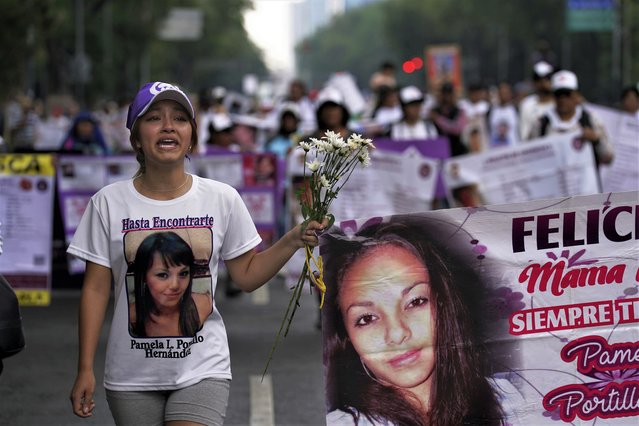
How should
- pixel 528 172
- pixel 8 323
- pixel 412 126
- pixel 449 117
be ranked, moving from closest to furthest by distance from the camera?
pixel 8 323 < pixel 528 172 < pixel 412 126 < pixel 449 117

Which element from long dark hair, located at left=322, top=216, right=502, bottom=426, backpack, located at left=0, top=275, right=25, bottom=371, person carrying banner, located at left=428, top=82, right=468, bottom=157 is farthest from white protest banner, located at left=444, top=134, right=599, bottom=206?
backpack, located at left=0, top=275, right=25, bottom=371

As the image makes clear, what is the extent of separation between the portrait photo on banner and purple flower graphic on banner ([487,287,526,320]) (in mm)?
1157

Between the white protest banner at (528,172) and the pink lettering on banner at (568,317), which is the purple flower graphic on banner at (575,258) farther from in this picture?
the white protest banner at (528,172)

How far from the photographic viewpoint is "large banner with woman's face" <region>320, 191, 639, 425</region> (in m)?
5.33

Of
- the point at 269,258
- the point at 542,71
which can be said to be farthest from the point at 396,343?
the point at 542,71

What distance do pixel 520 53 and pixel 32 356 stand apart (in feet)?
317

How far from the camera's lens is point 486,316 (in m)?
5.39

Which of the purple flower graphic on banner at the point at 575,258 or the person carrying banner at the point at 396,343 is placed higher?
the purple flower graphic on banner at the point at 575,258

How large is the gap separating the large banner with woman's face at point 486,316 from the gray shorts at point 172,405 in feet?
2.44

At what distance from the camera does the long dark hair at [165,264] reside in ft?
15.6

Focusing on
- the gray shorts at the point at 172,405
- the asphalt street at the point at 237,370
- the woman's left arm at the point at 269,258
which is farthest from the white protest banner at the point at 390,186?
the gray shorts at the point at 172,405

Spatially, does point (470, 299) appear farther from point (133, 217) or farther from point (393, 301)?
point (133, 217)

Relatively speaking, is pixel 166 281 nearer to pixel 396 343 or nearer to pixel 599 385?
pixel 396 343

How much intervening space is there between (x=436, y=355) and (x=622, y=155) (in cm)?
887
